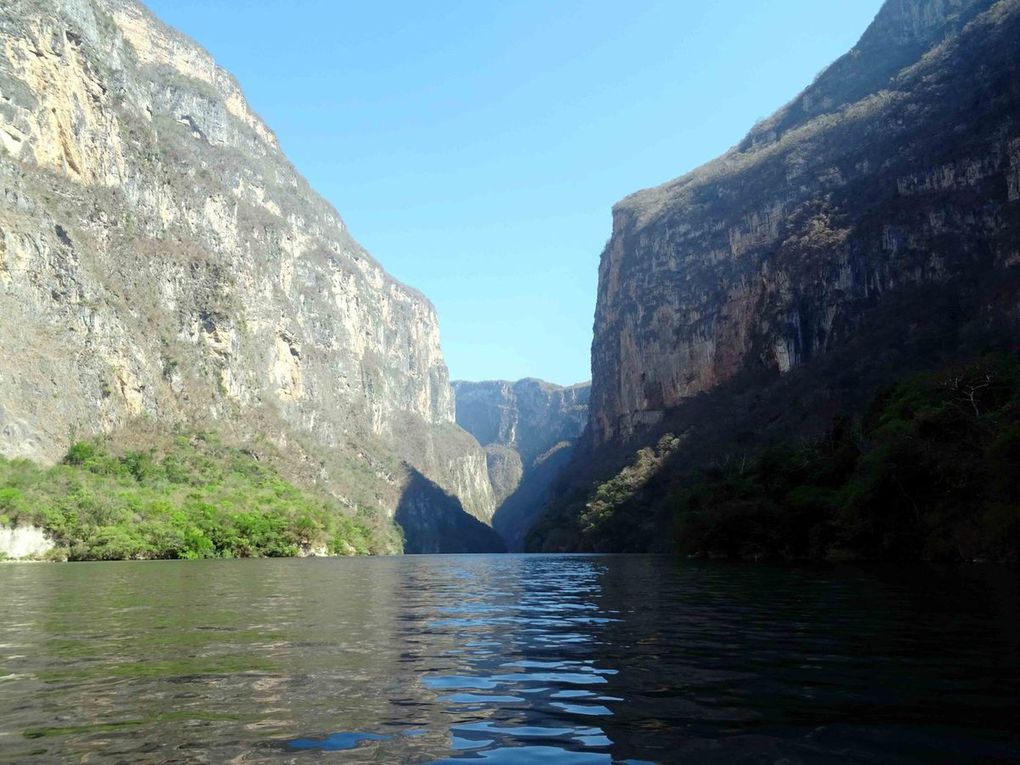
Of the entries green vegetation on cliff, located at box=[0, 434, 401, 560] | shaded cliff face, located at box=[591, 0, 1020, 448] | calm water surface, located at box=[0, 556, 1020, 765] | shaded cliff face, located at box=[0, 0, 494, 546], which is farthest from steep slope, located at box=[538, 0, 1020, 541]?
shaded cliff face, located at box=[0, 0, 494, 546]

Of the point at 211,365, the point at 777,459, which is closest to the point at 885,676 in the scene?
the point at 777,459

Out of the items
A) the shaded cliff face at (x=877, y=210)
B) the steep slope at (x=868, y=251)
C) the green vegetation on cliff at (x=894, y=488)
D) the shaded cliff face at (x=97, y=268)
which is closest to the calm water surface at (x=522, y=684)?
the green vegetation on cliff at (x=894, y=488)

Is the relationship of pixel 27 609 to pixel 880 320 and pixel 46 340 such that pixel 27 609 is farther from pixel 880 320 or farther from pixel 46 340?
pixel 880 320

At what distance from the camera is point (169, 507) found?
103 metres

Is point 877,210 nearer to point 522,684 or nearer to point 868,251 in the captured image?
point 868,251

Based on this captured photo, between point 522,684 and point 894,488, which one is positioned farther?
point 894,488

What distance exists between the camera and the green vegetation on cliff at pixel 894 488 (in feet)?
143

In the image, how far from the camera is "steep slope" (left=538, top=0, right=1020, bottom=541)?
108438 mm

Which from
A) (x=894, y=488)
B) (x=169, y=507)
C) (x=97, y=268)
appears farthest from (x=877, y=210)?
(x=97, y=268)

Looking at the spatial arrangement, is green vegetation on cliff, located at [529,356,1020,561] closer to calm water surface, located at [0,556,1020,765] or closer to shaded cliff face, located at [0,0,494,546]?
calm water surface, located at [0,556,1020,765]

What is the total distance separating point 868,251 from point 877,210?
10.0m

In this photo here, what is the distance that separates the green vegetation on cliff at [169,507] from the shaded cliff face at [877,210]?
Answer: 9175 centimetres

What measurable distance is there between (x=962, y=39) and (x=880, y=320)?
246 feet

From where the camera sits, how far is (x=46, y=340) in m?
119
